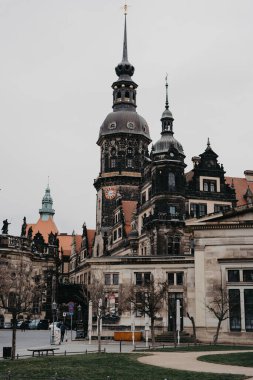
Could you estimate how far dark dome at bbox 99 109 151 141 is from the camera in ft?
336

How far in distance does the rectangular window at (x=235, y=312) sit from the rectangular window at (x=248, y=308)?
65 cm

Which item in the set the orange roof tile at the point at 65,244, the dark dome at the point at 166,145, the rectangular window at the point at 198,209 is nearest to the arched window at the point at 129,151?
the dark dome at the point at 166,145

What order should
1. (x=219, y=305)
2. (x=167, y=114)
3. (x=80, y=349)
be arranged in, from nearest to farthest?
(x=80, y=349) < (x=219, y=305) < (x=167, y=114)

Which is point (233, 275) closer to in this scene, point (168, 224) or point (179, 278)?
point (179, 278)

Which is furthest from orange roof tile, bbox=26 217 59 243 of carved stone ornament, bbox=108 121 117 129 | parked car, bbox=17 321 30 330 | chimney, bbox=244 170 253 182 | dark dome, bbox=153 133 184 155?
dark dome, bbox=153 133 184 155

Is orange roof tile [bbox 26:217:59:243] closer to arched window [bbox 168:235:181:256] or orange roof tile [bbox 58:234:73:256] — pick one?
orange roof tile [bbox 58:234:73:256]

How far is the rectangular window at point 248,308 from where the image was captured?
51.1m

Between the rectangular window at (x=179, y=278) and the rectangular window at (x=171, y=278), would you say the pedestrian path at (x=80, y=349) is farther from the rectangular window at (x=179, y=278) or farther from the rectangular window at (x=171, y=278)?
the rectangular window at (x=179, y=278)

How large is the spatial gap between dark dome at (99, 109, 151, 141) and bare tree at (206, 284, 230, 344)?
54.4 m

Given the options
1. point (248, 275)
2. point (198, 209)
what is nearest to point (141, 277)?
point (248, 275)

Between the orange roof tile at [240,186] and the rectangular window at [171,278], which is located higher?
the orange roof tile at [240,186]

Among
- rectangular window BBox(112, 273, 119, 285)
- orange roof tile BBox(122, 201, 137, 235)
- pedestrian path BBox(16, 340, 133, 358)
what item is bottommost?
pedestrian path BBox(16, 340, 133, 358)

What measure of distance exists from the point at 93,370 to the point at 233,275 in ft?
98.0

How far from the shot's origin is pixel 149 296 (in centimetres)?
4919
